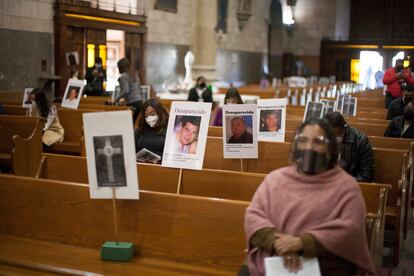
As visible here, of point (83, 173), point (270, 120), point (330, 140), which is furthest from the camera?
point (270, 120)

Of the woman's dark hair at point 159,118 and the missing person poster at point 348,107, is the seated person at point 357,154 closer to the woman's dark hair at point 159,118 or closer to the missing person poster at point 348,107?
the woman's dark hair at point 159,118

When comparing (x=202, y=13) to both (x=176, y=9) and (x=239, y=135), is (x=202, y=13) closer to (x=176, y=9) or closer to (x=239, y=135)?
(x=176, y=9)

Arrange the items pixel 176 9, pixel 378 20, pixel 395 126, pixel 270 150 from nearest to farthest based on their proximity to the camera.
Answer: pixel 270 150
pixel 395 126
pixel 176 9
pixel 378 20

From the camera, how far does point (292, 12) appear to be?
27.8 meters

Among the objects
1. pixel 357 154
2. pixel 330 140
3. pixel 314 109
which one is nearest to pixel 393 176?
pixel 357 154

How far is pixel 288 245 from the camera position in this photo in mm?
2656

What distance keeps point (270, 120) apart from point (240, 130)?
1.05 meters

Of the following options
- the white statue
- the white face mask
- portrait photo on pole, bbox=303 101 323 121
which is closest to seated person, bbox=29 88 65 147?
the white face mask

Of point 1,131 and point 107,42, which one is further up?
point 107,42

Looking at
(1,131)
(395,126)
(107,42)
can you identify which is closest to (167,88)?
(107,42)

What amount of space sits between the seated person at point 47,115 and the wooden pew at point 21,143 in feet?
1.66

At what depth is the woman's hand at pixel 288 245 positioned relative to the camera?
104 inches

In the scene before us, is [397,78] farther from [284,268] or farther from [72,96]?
[284,268]

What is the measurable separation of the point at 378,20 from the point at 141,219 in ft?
85.2
